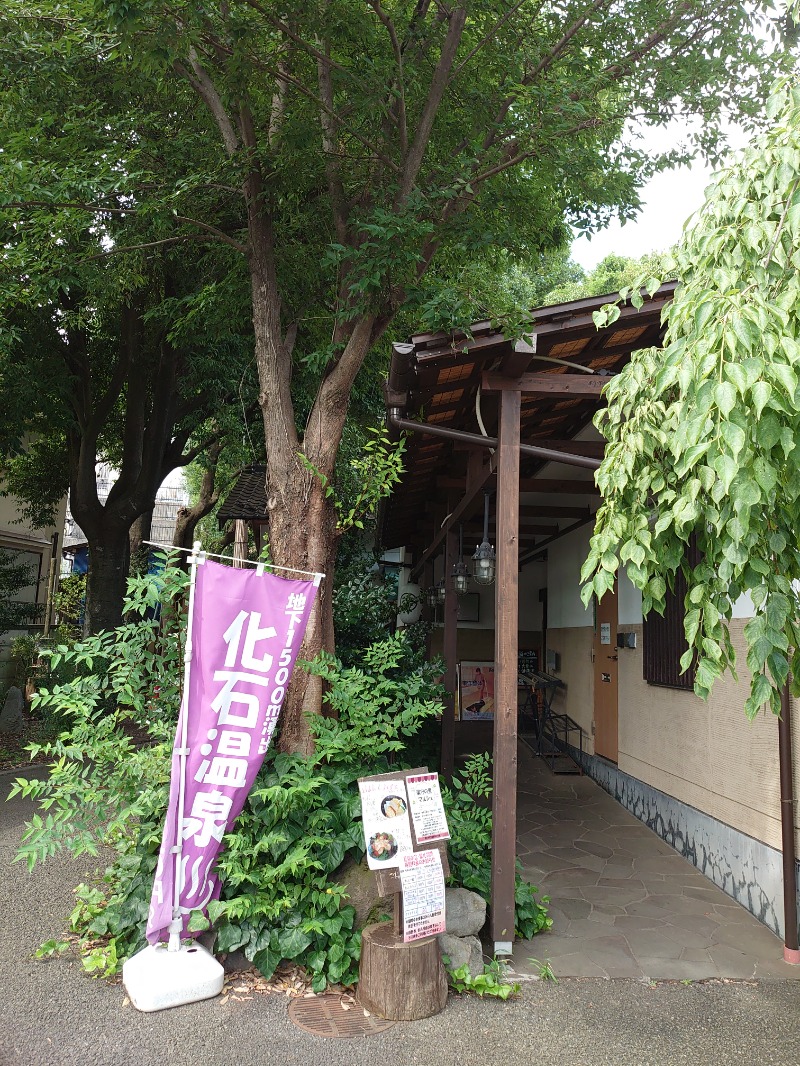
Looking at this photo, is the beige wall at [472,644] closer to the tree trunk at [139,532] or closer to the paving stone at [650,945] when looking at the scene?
the tree trunk at [139,532]

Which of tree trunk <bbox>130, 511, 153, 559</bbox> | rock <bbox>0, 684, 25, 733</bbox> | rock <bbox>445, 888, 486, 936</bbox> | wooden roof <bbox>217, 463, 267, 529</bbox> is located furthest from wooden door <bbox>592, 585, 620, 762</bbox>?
tree trunk <bbox>130, 511, 153, 559</bbox>

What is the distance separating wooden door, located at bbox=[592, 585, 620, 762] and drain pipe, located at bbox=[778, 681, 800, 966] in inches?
138

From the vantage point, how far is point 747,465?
1.98m

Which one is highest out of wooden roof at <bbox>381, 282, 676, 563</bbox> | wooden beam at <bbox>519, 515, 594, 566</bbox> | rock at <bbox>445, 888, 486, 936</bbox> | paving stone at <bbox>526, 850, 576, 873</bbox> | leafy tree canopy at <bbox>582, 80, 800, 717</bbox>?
wooden roof at <bbox>381, 282, 676, 563</bbox>

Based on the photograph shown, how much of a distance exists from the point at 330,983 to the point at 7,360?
870cm

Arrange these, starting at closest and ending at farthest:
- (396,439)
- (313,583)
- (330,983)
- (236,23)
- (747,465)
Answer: (747,465) < (330,983) < (313,583) < (236,23) < (396,439)

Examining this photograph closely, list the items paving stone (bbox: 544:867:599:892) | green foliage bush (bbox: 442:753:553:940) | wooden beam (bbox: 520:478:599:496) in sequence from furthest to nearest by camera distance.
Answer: wooden beam (bbox: 520:478:599:496), paving stone (bbox: 544:867:599:892), green foliage bush (bbox: 442:753:553:940)

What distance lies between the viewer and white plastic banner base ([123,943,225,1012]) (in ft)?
12.2

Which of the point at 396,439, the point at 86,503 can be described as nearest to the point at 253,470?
the point at 86,503

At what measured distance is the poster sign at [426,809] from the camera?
392 cm

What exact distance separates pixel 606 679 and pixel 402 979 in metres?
5.44

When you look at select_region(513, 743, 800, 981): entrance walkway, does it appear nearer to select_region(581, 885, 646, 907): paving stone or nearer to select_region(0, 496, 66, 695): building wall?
select_region(581, 885, 646, 907): paving stone

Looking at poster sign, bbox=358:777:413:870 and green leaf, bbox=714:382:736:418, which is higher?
green leaf, bbox=714:382:736:418

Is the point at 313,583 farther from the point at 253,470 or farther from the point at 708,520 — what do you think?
the point at 253,470
